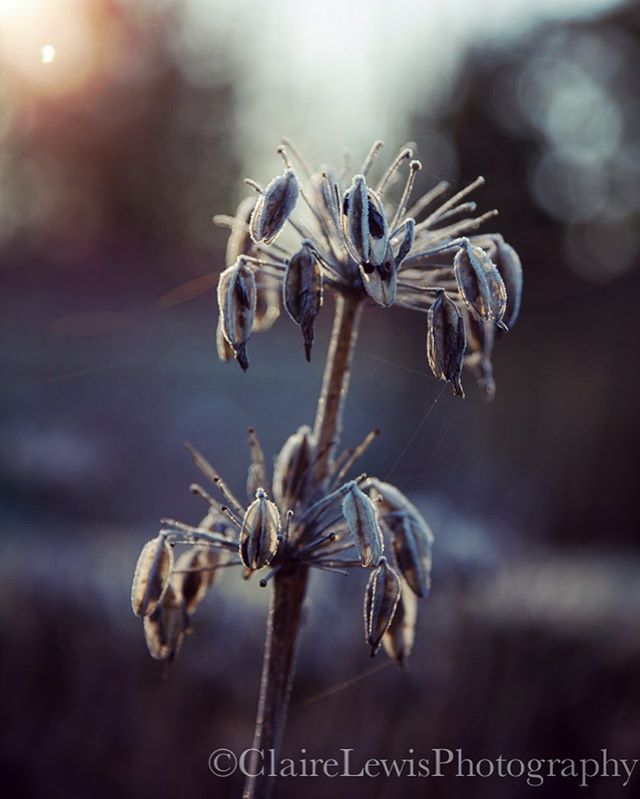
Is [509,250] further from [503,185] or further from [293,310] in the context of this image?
[503,185]

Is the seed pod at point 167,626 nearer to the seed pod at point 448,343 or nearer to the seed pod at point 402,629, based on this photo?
the seed pod at point 402,629

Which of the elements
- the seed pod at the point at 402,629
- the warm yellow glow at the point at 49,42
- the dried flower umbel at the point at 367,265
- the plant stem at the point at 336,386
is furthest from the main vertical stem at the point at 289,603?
the warm yellow glow at the point at 49,42

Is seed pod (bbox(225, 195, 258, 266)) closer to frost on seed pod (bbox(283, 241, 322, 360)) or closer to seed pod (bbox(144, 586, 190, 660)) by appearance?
frost on seed pod (bbox(283, 241, 322, 360))

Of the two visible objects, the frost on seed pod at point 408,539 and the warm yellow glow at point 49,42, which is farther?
the warm yellow glow at point 49,42

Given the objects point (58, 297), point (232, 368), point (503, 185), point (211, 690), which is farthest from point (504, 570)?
point (58, 297)

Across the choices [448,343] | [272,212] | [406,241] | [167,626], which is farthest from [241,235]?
[167,626]
